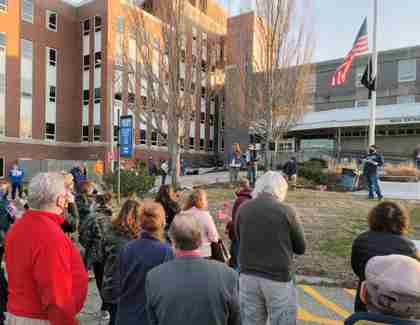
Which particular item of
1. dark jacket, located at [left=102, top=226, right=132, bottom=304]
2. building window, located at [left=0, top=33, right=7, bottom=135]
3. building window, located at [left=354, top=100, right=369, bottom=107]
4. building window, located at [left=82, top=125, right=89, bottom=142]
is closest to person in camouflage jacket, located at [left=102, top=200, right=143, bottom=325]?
dark jacket, located at [left=102, top=226, right=132, bottom=304]

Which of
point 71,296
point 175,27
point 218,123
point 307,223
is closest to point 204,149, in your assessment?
point 218,123

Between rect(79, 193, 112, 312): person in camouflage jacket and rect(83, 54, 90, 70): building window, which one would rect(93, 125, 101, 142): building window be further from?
rect(79, 193, 112, 312): person in camouflage jacket

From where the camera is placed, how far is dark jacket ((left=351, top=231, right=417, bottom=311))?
8.33ft

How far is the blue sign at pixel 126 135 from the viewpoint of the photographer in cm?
1031

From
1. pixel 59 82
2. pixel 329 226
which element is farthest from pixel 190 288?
pixel 59 82

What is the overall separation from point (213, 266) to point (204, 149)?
4145 centimetres

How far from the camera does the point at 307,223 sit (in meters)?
8.84

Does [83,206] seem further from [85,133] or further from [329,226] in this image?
[85,133]

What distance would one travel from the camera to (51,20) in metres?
32.0

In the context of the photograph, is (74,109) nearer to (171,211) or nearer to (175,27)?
(175,27)

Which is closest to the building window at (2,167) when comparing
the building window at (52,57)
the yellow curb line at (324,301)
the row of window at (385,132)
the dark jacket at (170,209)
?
the building window at (52,57)

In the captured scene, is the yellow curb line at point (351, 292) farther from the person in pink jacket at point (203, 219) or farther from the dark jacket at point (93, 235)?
the dark jacket at point (93, 235)

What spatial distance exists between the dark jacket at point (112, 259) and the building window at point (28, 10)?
111ft

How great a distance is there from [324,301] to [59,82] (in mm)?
34200
